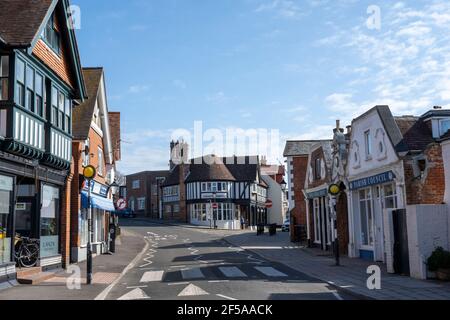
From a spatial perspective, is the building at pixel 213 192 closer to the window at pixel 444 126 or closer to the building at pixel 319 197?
the building at pixel 319 197

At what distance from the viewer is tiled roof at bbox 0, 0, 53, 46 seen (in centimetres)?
1537

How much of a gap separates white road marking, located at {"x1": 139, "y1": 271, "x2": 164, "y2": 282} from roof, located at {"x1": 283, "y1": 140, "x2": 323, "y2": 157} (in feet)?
74.9

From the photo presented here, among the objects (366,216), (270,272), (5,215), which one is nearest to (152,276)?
(270,272)

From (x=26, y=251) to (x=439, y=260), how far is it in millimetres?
12654

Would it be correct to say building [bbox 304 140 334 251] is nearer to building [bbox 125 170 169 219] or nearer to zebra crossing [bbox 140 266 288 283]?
zebra crossing [bbox 140 266 288 283]

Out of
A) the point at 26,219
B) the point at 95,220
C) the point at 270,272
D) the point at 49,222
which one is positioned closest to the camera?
the point at 26,219

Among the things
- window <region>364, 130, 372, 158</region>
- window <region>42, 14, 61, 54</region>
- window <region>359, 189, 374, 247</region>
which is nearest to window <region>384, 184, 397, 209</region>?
window <region>359, 189, 374, 247</region>

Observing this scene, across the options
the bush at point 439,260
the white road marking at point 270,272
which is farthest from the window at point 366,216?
the bush at point 439,260

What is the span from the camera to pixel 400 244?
17312mm

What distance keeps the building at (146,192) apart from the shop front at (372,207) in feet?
170

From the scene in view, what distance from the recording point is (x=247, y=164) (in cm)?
6969

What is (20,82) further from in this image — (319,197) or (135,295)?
(319,197)

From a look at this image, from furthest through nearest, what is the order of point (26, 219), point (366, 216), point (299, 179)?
point (299, 179) < point (366, 216) < point (26, 219)
